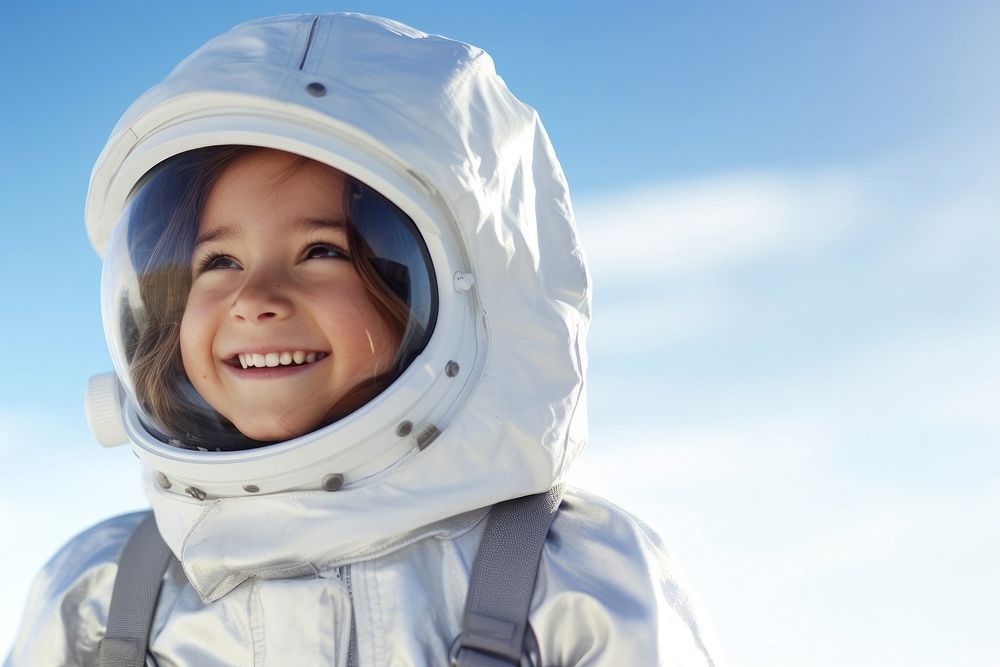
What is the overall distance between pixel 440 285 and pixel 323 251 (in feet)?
0.76

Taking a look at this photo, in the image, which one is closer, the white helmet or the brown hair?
the white helmet

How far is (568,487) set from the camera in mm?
2363

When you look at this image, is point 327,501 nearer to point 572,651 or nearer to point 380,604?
point 380,604

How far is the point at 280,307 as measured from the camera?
6.91 ft

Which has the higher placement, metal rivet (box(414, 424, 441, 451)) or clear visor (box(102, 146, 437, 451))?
clear visor (box(102, 146, 437, 451))

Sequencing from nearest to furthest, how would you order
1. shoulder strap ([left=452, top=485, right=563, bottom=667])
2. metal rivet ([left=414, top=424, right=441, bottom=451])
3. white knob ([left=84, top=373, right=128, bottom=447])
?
shoulder strap ([left=452, top=485, right=563, bottom=667]) → metal rivet ([left=414, top=424, right=441, bottom=451]) → white knob ([left=84, top=373, right=128, bottom=447])

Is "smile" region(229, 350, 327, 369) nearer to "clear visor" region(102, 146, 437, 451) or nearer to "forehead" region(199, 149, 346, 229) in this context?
"clear visor" region(102, 146, 437, 451)

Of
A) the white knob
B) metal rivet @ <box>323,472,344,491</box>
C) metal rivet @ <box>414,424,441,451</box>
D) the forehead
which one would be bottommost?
metal rivet @ <box>323,472,344,491</box>

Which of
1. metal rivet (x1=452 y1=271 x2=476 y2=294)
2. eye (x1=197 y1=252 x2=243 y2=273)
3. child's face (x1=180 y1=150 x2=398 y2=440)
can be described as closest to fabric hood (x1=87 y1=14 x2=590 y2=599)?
metal rivet (x1=452 y1=271 x2=476 y2=294)

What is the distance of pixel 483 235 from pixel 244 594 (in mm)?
799

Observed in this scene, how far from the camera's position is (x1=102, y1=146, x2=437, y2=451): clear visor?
2135 mm

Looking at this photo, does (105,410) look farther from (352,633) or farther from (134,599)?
(352,633)

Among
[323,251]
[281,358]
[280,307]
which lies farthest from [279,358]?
[323,251]

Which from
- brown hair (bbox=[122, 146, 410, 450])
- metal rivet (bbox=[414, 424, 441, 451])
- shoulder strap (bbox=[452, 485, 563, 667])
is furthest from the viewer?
brown hair (bbox=[122, 146, 410, 450])
